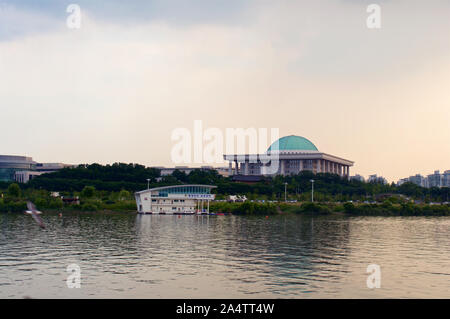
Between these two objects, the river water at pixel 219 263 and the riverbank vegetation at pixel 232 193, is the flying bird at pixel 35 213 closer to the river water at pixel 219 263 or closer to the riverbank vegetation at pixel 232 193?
the river water at pixel 219 263

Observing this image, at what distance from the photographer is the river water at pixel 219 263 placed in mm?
29906

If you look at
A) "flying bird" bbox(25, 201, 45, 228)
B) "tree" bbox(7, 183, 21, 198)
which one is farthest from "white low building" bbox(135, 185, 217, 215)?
"flying bird" bbox(25, 201, 45, 228)

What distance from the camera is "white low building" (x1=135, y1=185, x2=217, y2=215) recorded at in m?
100

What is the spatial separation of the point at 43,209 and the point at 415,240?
72.0 meters

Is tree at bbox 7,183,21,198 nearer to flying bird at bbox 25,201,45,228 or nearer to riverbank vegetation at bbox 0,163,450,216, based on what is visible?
riverbank vegetation at bbox 0,163,450,216

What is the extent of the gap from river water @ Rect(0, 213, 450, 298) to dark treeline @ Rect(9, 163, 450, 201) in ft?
209

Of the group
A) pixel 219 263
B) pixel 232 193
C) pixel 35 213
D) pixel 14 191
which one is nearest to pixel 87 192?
pixel 14 191

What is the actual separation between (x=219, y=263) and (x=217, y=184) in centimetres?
9636

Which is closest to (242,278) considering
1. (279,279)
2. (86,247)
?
(279,279)

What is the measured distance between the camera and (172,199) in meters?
102

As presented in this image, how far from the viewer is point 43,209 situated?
336 ft

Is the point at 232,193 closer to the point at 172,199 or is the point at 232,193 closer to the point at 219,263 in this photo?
the point at 172,199

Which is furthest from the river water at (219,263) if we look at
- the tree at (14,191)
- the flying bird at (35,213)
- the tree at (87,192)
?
the tree at (14,191)
